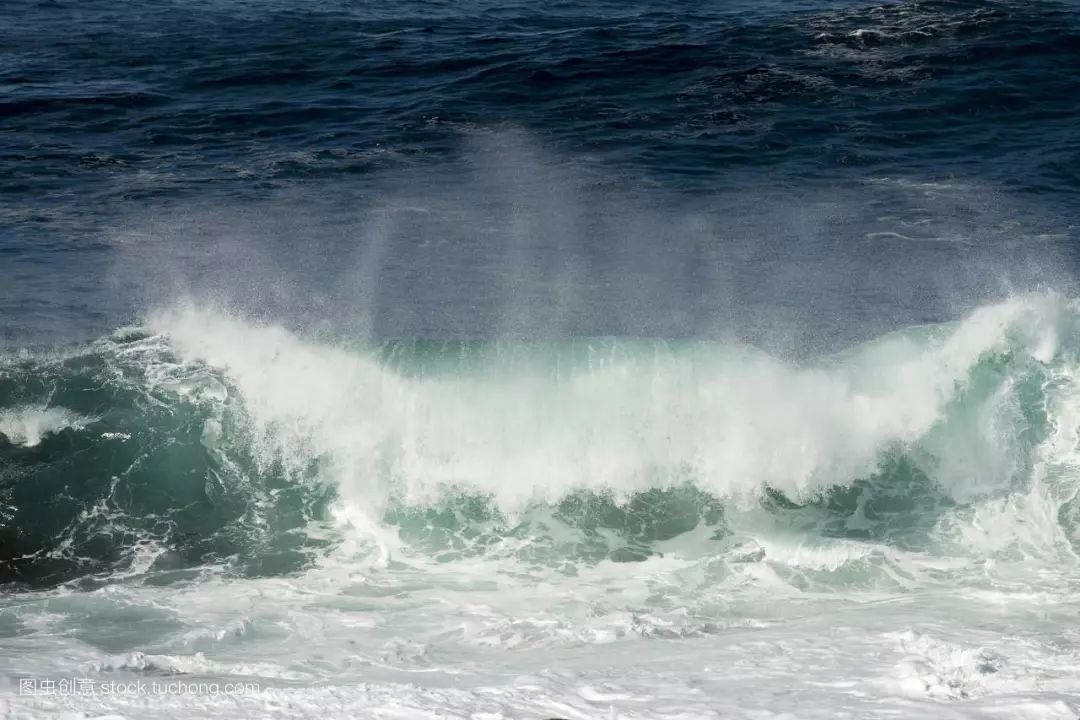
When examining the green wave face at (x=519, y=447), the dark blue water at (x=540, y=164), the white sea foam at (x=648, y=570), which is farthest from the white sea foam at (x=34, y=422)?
the dark blue water at (x=540, y=164)

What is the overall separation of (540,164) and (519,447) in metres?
10.9

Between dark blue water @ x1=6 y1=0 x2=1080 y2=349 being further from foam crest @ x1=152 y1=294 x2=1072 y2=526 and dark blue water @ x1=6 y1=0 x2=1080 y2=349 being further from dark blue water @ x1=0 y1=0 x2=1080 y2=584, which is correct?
foam crest @ x1=152 y1=294 x2=1072 y2=526

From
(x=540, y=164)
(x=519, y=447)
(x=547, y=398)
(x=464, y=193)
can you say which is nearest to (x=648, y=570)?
(x=519, y=447)

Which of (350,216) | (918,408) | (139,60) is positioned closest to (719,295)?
(918,408)

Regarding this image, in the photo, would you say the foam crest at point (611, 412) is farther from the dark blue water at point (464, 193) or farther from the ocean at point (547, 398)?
the dark blue water at point (464, 193)

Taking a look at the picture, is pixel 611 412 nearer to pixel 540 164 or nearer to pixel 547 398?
pixel 547 398

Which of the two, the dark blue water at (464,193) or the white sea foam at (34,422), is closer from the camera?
the white sea foam at (34,422)

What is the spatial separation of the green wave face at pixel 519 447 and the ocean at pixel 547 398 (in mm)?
51

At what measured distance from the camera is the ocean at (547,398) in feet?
33.8

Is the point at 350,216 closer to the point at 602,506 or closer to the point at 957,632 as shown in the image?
the point at 602,506

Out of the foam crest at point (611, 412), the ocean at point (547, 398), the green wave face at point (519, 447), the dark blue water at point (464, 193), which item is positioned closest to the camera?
the ocean at point (547, 398)

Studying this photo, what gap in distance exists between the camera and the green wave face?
43.4 feet

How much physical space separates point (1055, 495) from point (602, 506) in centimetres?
520

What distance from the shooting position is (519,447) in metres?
14.6
